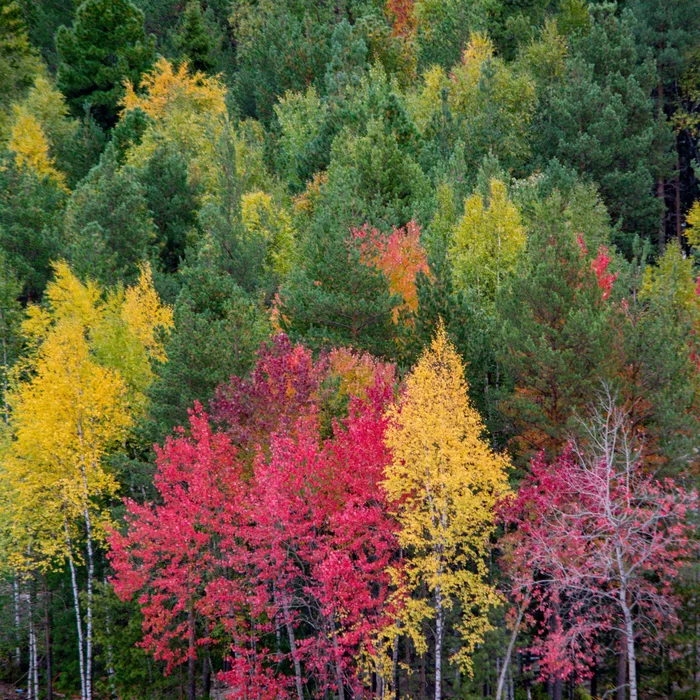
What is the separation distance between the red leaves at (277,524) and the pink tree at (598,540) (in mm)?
4125

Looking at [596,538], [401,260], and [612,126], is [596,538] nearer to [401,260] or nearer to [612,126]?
[401,260]

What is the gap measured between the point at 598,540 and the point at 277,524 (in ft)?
31.0

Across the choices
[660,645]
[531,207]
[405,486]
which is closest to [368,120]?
[531,207]

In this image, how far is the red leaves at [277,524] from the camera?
82.3 feet

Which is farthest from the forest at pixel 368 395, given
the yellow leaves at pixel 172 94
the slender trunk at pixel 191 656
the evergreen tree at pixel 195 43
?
the evergreen tree at pixel 195 43

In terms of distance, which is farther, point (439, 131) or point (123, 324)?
point (439, 131)

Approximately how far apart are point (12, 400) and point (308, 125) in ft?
88.9

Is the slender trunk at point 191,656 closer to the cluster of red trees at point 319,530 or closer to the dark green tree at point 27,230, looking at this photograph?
the cluster of red trees at point 319,530

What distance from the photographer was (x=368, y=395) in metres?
26.8

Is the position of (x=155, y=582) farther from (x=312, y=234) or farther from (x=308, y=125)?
(x=308, y=125)

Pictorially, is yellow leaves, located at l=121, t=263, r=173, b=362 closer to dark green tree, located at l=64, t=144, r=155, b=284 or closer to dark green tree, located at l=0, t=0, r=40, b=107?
dark green tree, located at l=64, t=144, r=155, b=284

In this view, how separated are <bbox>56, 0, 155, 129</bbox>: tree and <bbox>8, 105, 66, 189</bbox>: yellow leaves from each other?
3910 millimetres

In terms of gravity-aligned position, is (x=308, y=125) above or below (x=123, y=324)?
above

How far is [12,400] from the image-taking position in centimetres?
3506
